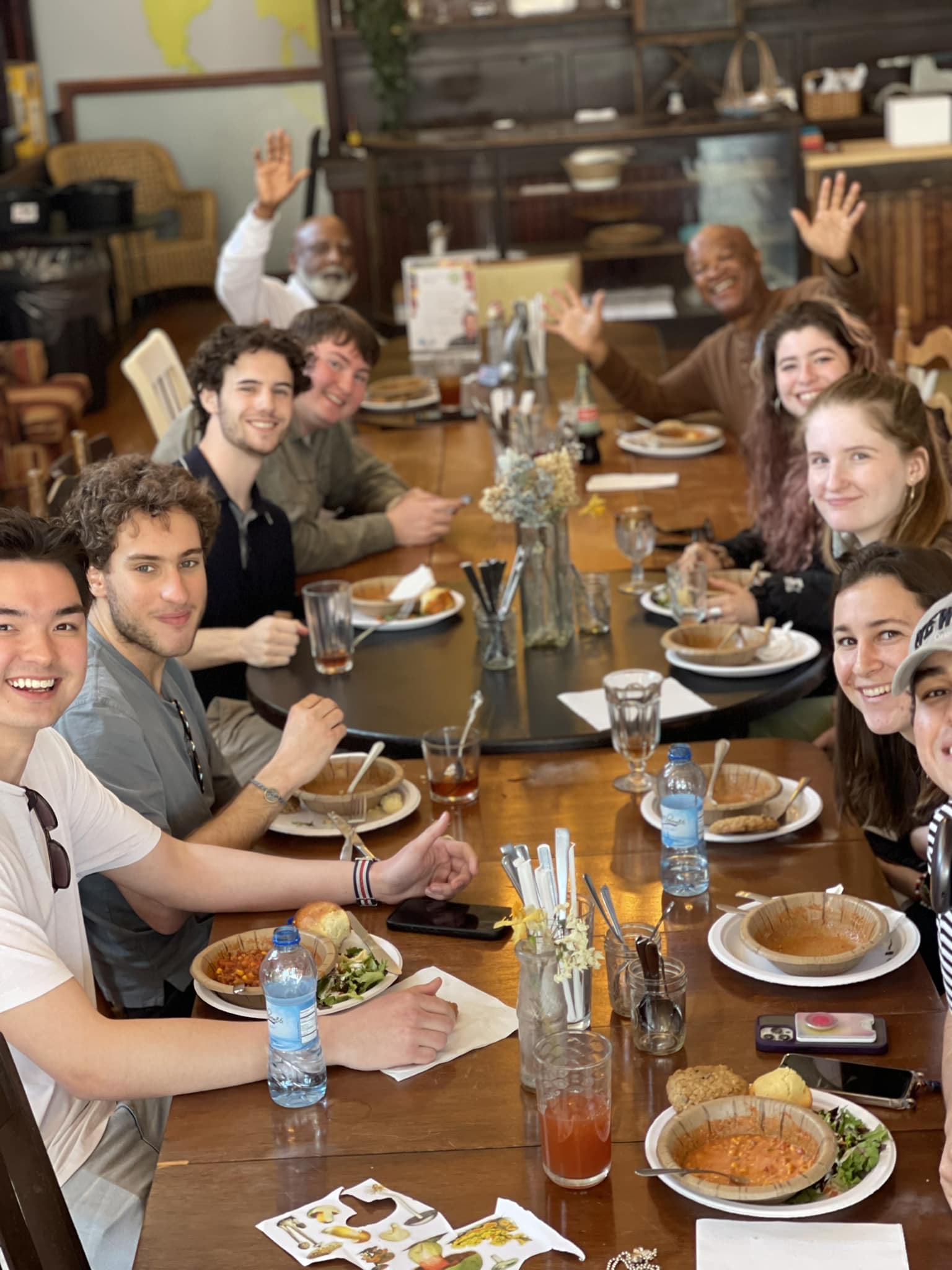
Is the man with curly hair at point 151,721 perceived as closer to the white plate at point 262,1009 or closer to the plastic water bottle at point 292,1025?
the white plate at point 262,1009

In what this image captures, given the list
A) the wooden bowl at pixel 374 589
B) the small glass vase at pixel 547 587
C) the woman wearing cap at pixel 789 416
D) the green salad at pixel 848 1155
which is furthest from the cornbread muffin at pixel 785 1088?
the woman wearing cap at pixel 789 416

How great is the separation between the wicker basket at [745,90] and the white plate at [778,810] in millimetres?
5569

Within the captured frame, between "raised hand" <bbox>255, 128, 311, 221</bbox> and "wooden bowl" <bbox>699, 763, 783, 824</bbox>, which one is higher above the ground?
"raised hand" <bbox>255, 128, 311, 221</bbox>

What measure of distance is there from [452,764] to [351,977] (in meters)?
0.54

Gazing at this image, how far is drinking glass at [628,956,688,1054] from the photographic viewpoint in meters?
1.66

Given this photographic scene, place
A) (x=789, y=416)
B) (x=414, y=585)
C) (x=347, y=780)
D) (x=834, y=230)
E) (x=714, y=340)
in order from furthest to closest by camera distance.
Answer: (x=714, y=340), (x=834, y=230), (x=789, y=416), (x=414, y=585), (x=347, y=780)

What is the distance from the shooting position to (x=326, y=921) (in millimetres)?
1895

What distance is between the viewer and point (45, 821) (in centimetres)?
175

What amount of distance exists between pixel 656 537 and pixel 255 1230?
2.35 meters

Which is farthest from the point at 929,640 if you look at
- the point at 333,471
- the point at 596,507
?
the point at 333,471

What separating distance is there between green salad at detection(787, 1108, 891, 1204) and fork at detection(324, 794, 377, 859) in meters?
0.84

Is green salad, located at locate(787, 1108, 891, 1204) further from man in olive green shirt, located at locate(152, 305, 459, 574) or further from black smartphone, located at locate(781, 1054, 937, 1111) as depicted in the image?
man in olive green shirt, located at locate(152, 305, 459, 574)

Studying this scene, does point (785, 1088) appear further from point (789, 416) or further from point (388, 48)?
point (388, 48)

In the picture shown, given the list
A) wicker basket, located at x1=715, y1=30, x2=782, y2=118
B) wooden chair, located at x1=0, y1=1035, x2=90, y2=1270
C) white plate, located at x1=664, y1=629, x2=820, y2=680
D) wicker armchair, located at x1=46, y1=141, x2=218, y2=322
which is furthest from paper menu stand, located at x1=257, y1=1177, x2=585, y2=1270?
wicker armchair, located at x1=46, y1=141, x2=218, y2=322
